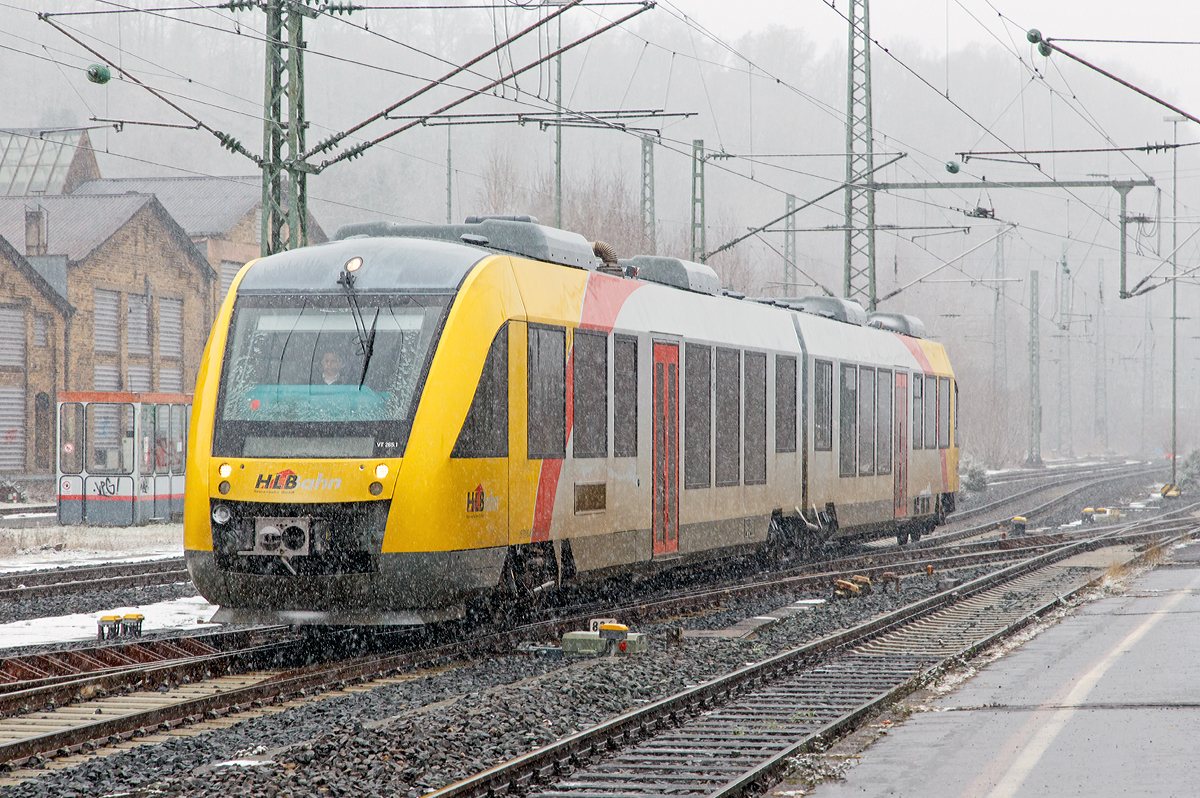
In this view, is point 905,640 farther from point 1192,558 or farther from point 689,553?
point 1192,558

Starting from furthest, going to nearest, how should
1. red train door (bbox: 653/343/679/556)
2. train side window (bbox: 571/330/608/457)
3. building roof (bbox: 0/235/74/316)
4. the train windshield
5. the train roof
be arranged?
building roof (bbox: 0/235/74/316) → red train door (bbox: 653/343/679/556) → train side window (bbox: 571/330/608/457) → the train roof → the train windshield

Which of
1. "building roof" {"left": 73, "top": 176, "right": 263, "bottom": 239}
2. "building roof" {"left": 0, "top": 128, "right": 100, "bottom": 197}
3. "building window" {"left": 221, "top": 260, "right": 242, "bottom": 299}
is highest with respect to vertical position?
"building roof" {"left": 0, "top": 128, "right": 100, "bottom": 197}

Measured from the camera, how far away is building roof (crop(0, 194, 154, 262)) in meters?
45.5

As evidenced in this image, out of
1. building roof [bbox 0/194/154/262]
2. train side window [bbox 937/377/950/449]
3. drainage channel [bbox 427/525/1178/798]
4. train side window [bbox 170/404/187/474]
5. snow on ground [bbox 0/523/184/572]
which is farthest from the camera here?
building roof [bbox 0/194/154/262]

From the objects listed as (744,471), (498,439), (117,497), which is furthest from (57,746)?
(117,497)

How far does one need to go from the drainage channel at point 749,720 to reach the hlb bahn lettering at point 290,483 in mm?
3090

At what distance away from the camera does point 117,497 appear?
2644cm

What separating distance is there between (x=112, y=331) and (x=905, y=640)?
3860cm

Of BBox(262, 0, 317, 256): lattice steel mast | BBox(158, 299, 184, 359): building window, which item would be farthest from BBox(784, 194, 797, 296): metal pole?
BBox(158, 299, 184, 359): building window

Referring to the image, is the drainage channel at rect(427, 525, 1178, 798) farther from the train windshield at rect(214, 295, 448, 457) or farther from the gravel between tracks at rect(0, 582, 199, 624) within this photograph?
the gravel between tracks at rect(0, 582, 199, 624)

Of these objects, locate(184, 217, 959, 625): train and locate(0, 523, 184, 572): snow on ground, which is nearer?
locate(184, 217, 959, 625): train

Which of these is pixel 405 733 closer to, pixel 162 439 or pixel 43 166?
pixel 162 439

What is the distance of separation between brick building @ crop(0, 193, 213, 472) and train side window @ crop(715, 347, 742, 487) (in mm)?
32100

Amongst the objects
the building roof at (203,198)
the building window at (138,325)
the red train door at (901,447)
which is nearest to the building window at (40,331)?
the building window at (138,325)
